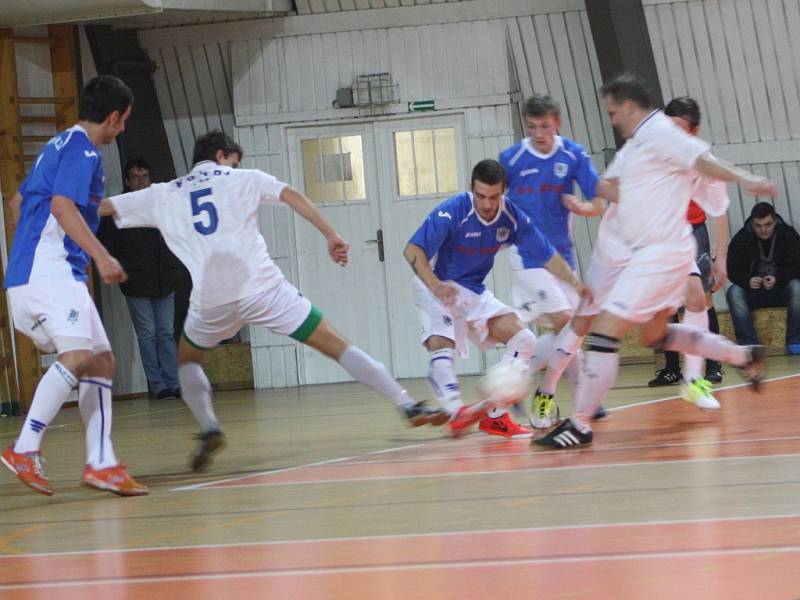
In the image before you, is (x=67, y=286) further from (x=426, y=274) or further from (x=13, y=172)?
(x=13, y=172)

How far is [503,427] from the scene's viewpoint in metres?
6.89

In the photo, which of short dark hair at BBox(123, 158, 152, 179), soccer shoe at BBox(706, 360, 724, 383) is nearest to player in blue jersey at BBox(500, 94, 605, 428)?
soccer shoe at BBox(706, 360, 724, 383)

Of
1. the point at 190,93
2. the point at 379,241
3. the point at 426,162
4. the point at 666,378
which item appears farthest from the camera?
the point at 190,93

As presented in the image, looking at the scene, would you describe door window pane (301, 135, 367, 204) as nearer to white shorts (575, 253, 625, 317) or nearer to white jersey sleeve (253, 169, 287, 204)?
white shorts (575, 253, 625, 317)

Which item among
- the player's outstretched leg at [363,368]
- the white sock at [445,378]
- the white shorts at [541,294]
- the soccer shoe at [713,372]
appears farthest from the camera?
the soccer shoe at [713,372]

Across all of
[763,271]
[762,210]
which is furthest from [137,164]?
[763,271]

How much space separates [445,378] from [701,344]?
1.34 meters

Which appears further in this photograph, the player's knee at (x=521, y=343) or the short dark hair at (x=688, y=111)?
the short dark hair at (x=688, y=111)

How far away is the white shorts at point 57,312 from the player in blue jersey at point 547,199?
2578 mm

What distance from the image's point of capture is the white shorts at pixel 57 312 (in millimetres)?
5527

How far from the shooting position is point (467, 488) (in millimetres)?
5027

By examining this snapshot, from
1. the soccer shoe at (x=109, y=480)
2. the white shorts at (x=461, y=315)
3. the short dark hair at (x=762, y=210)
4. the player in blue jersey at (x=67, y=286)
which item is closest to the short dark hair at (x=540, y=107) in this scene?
the white shorts at (x=461, y=315)

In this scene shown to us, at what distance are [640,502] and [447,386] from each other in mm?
2967

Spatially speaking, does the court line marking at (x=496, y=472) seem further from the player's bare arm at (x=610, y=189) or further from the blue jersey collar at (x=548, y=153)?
the blue jersey collar at (x=548, y=153)
